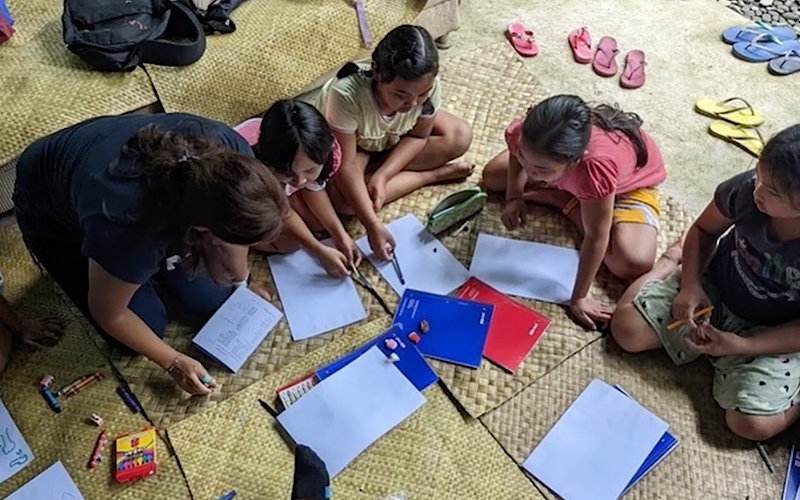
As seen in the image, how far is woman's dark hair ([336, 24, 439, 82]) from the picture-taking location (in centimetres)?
155

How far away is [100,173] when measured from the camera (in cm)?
119

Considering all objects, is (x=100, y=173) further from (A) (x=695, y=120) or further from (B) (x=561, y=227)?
(A) (x=695, y=120)

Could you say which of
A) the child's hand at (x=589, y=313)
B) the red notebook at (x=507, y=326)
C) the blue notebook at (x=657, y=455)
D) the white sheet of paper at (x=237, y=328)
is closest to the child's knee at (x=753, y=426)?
the blue notebook at (x=657, y=455)

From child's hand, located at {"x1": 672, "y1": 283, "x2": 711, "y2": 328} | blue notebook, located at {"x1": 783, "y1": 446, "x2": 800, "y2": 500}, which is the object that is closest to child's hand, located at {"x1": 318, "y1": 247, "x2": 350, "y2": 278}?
child's hand, located at {"x1": 672, "y1": 283, "x2": 711, "y2": 328}

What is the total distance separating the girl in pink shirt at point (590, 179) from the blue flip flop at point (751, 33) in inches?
31.3

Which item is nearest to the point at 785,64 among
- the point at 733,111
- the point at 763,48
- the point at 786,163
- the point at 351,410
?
the point at 763,48

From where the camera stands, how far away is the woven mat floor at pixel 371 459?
1.42m

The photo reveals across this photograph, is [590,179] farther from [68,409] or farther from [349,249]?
[68,409]

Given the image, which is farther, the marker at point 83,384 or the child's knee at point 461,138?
the child's knee at point 461,138

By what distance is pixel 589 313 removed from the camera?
5.43 ft

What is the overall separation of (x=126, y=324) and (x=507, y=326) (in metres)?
0.79

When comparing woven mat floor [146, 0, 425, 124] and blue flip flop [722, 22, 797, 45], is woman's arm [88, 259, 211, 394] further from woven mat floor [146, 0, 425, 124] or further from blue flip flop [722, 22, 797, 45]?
blue flip flop [722, 22, 797, 45]

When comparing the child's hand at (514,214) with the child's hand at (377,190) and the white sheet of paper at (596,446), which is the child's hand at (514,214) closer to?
the child's hand at (377,190)

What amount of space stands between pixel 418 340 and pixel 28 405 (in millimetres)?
795
